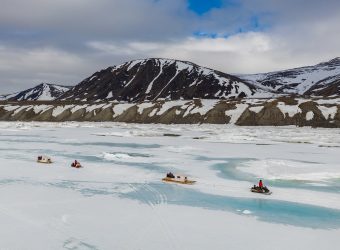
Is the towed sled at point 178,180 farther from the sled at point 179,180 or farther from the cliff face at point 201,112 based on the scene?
the cliff face at point 201,112

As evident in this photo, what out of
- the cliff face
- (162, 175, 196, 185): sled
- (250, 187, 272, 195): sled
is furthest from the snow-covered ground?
the cliff face

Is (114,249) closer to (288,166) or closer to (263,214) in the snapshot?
(263,214)

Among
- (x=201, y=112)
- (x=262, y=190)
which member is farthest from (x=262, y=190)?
(x=201, y=112)

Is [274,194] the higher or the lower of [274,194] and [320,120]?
the lower

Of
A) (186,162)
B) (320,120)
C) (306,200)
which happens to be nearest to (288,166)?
(186,162)

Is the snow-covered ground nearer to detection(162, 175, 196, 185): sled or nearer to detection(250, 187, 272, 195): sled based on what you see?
detection(250, 187, 272, 195): sled
